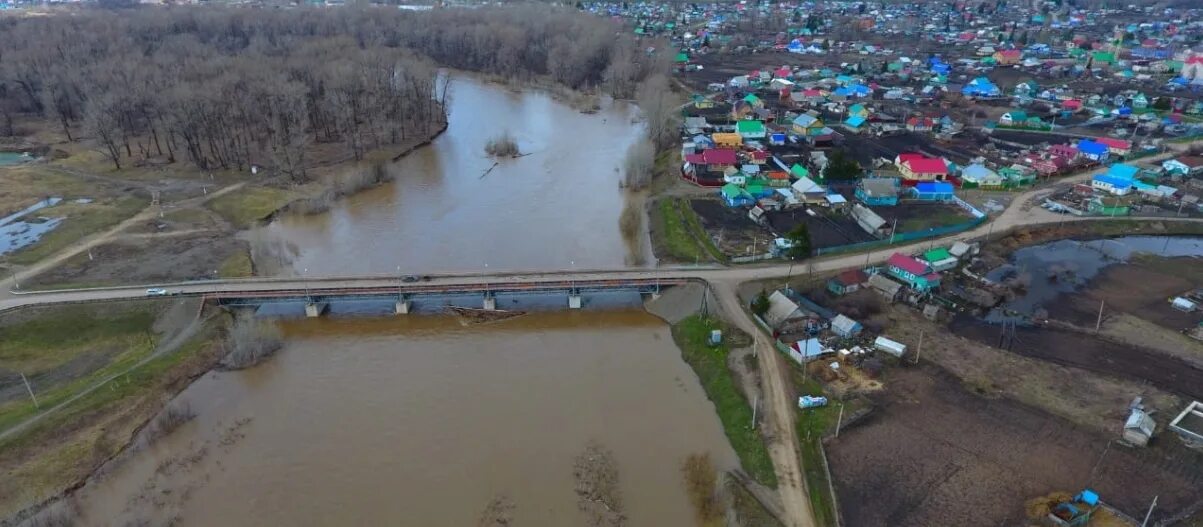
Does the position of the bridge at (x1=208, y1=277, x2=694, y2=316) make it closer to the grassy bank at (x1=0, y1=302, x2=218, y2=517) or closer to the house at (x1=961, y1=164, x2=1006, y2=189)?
the grassy bank at (x1=0, y1=302, x2=218, y2=517)

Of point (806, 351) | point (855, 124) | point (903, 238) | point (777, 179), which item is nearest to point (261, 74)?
point (777, 179)

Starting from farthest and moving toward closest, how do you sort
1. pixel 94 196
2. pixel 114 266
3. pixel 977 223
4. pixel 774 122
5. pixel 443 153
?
pixel 774 122
pixel 443 153
pixel 94 196
pixel 977 223
pixel 114 266

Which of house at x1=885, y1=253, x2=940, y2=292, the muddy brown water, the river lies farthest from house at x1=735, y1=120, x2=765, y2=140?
the muddy brown water

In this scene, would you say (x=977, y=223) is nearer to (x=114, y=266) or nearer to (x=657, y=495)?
(x=657, y=495)

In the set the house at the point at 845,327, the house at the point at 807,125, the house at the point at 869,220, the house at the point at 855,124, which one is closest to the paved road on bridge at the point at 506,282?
the house at the point at 869,220

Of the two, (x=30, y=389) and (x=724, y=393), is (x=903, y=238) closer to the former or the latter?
(x=724, y=393)

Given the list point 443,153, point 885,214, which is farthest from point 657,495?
point 443,153
